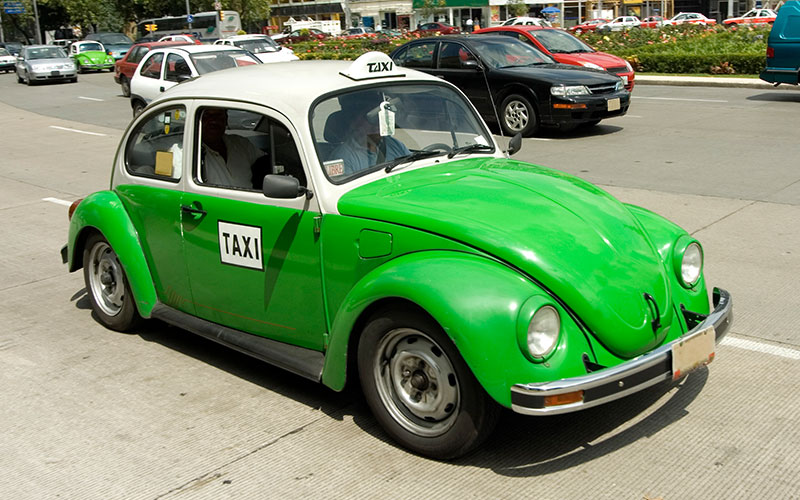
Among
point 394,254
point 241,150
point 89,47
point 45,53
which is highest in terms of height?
point 89,47

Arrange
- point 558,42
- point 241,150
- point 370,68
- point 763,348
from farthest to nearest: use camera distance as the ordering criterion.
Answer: point 558,42 < point 763,348 < point 241,150 < point 370,68

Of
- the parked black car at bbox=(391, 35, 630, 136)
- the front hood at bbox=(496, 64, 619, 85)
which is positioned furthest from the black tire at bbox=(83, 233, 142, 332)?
the front hood at bbox=(496, 64, 619, 85)

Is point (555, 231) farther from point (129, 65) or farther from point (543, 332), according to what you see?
point (129, 65)

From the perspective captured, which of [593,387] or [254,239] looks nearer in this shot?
[593,387]

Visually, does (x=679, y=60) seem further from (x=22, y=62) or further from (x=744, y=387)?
(x=22, y=62)

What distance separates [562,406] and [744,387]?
5.47 ft

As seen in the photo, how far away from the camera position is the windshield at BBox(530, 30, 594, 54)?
18.1 metres

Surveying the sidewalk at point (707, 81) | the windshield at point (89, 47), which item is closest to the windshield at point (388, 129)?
the sidewalk at point (707, 81)

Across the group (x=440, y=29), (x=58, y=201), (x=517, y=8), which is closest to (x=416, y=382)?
(x=58, y=201)

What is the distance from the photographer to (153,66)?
18859 millimetres

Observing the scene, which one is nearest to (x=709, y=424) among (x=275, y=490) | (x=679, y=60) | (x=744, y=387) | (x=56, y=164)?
(x=744, y=387)

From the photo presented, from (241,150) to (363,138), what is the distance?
0.82m

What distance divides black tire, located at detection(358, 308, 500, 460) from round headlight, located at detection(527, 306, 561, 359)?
31cm

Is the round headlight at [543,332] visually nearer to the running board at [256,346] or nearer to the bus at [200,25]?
the running board at [256,346]
